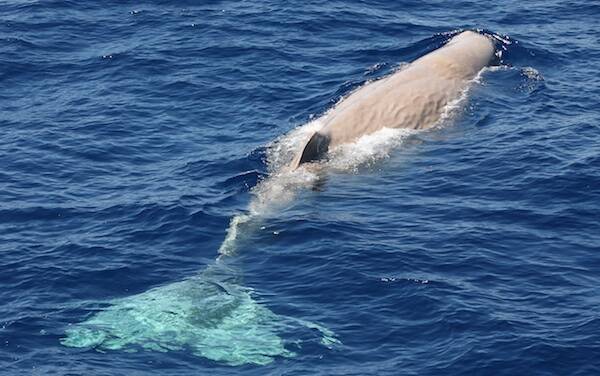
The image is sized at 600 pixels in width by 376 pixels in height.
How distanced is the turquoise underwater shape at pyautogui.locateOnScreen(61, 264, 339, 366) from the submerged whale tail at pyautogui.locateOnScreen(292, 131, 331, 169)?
9257 millimetres

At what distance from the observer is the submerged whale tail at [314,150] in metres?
46.5

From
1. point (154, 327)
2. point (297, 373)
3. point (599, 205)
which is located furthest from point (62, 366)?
point (599, 205)

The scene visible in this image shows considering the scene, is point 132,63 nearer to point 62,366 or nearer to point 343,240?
point 343,240

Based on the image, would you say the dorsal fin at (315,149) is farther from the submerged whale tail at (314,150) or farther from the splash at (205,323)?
the splash at (205,323)

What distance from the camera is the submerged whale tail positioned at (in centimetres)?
4647

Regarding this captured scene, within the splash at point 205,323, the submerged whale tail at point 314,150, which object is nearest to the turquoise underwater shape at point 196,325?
the splash at point 205,323

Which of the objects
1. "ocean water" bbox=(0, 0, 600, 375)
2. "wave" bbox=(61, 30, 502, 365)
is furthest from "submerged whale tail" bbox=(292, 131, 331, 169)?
"wave" bbox=(61, 30, 502, 365)

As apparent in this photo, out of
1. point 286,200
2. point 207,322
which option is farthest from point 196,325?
point 286,200

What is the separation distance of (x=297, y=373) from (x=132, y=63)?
29.4m

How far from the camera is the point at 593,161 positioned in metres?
45.8

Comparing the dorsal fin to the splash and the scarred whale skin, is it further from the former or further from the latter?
the splash

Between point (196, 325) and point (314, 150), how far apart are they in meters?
12.8

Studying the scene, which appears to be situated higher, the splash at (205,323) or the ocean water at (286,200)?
the ocean water at (286,200)

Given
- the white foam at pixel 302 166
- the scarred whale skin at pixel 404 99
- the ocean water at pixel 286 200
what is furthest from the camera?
the scarred whale skin at pixel 404 99
